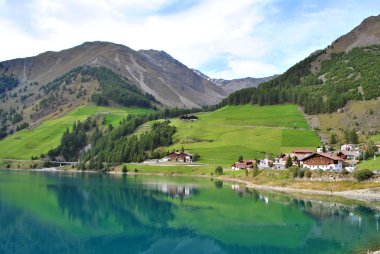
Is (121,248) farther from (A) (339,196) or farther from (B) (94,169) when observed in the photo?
(B) (94,169)

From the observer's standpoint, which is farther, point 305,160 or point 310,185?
point 305,160

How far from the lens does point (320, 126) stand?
626ft

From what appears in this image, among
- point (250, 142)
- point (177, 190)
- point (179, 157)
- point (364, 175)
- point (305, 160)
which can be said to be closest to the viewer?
point (364, 175)

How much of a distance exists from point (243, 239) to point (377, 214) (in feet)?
85.0

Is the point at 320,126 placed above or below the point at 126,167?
above

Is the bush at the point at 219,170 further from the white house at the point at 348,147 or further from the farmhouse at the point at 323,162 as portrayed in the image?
the white house at the point at 348,147

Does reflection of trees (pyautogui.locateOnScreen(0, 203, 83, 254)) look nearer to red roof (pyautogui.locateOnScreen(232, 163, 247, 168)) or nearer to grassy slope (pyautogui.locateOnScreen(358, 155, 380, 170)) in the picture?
grassy slope (pyautogui.locateOnScreen(358, 155, 380, 170))

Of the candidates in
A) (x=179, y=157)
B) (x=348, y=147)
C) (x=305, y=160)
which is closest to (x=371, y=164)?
(x=305, y=160)

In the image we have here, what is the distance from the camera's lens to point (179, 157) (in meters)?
173

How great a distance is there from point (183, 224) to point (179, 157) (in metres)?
114

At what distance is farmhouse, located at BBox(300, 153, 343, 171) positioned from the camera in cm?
11277

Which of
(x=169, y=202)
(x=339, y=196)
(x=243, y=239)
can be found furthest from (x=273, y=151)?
(x=243, y=239)

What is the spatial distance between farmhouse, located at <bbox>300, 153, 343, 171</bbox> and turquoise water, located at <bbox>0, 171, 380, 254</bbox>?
91.1 ft

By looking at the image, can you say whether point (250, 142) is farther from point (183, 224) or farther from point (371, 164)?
point (183, 224)
